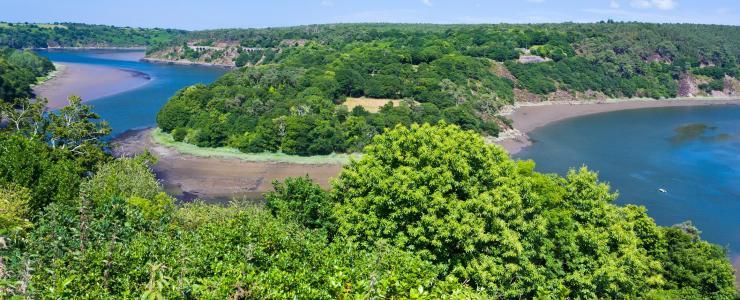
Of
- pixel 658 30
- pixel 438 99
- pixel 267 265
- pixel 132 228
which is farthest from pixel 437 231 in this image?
pixel 658 30

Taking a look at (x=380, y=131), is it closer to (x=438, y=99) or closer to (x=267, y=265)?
(x=438, y=99)

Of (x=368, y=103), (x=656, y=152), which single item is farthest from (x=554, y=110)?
(x=368, y=103)

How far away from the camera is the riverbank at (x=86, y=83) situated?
113 m

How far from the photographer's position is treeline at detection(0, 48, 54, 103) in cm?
9981

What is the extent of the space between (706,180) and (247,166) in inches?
2327

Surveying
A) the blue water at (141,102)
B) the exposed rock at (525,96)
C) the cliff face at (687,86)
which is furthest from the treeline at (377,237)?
the cliff face at (687,86)

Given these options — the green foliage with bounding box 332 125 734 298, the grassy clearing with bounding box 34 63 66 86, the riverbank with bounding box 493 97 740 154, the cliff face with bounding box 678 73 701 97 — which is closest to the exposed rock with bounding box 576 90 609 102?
the riverbank with bounding box 493 97 740 154

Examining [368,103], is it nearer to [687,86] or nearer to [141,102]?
[141,102]

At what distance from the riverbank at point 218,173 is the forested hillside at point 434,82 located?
15.5 feet

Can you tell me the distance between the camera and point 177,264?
15.2 meters

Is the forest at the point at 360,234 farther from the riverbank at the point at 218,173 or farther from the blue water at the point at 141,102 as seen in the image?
the blue water at the point at 141,102

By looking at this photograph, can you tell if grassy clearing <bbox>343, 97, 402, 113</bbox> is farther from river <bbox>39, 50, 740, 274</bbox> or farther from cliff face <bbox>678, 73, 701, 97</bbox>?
cliff face <bbox>678, 73, 701, 97</bbox>

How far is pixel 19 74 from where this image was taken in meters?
112

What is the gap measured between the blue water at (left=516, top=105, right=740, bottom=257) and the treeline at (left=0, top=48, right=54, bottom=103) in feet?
290
